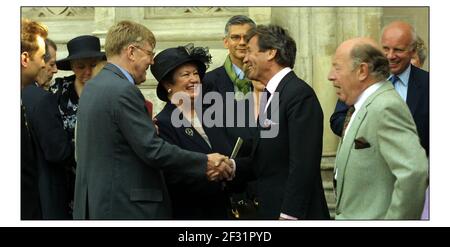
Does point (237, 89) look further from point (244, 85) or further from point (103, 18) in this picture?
→ point (103, 18)

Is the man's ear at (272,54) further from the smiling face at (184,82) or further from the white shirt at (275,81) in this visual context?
the smiling face at (184,82)

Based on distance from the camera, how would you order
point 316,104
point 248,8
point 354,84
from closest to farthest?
point 354,84, point 316,104, point 248,8

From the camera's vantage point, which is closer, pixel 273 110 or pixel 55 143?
pixel 273 110

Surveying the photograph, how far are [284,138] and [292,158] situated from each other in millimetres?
146

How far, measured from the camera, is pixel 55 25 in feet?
33.4

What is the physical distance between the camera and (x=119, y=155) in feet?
21.5

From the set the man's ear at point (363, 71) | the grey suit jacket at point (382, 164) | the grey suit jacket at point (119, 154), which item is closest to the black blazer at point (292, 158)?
the grey suit jacket at point (382, 164)

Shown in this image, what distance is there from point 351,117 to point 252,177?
99 cm

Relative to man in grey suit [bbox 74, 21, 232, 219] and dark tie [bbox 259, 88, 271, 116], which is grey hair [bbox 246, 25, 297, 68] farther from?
man in grey suit [bbox 74, 21, 232, 219]

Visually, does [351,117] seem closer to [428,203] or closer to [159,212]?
[428,203]

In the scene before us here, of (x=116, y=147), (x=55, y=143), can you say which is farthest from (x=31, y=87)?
(x=116, y=147)

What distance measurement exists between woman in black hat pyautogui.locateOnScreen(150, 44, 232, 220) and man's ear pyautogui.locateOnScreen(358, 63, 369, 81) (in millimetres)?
1238

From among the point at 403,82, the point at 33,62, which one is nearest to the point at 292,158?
the point at 403,82

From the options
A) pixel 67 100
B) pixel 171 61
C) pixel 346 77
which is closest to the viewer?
pixel 346 77
